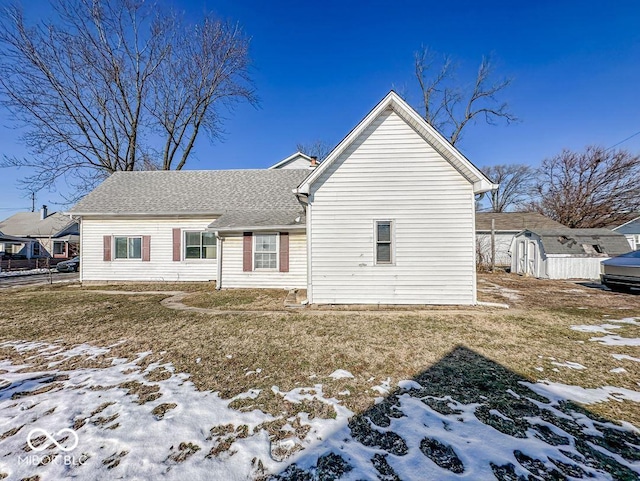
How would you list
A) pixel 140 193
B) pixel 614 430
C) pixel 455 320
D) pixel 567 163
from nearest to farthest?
pixel 614 430 → pixel 455 320 → pixel 140 193 → pixel 567 163

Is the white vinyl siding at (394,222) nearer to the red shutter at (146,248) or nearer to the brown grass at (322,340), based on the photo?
the brown grass at (322,340)

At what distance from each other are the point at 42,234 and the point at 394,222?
1560 inches

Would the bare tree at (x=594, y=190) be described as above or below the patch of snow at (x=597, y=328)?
above

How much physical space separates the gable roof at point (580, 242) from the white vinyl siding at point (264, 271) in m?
13.7

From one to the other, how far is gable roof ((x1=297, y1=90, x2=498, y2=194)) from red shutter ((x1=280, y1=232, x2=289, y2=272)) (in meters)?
3.44

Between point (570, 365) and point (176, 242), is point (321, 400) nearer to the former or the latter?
point (570, 365)

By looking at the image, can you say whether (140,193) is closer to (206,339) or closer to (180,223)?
(180,223)

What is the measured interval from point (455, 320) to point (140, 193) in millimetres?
15268

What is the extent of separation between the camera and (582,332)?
578 centimetres

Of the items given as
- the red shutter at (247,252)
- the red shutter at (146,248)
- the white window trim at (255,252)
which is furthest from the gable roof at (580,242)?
the red shutter at (146,248)

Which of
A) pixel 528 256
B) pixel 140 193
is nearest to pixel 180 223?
pixel 140 193

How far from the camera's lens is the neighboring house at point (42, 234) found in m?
27.6

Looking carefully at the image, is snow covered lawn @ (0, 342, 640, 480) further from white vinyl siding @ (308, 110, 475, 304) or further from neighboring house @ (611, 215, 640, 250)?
neighboring house @ (611, 215, 640, 250)

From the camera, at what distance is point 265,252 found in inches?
434
